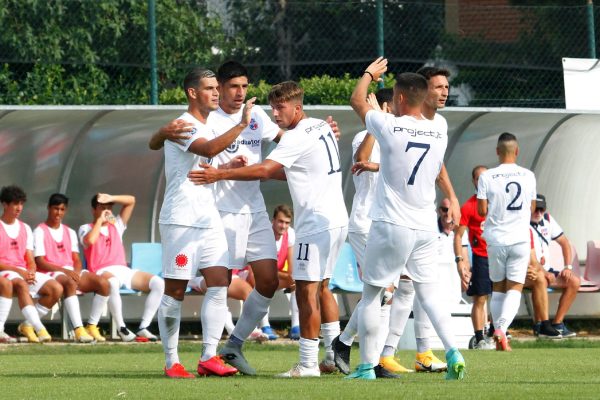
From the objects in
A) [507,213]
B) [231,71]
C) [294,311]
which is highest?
[231,71]

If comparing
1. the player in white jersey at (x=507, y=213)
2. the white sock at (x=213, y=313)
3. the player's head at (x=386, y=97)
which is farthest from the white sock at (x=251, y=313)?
the player in white jersey at (x=507, y=213)

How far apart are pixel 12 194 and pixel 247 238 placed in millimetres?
6611

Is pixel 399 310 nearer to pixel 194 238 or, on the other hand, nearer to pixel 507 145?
pixel 194 238

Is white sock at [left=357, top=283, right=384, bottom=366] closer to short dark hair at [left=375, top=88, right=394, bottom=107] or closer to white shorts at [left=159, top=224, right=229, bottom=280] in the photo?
white shorts at [left=159, top=224, right=229, bottom=280]

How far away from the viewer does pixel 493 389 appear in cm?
795

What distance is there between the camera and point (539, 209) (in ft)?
52.1

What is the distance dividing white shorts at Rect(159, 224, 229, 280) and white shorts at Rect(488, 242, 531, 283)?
5.14 metres

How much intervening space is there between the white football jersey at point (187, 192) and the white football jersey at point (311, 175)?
55cm

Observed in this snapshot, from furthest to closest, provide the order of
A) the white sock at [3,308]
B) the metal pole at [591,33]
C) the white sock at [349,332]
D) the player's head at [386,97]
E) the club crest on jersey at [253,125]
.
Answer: the metal pole at [591,33], the white sock at [3,308], the player's head at [386,97], the club crest on jersey at [253,125], the white sock at [349,332]

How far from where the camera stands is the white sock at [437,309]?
28.6ft

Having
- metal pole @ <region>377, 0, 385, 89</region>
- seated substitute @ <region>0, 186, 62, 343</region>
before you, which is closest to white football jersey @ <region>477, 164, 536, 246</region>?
metal pole @ <region>377, 0, 385, 89</region>

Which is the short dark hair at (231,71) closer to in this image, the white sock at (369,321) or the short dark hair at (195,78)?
the short dark hair at (195,78)

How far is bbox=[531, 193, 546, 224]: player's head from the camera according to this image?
15.7m

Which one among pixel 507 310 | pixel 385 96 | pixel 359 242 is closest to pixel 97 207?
pixel 507 310
